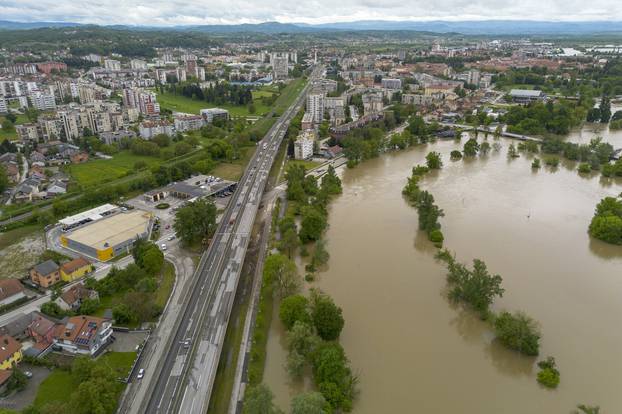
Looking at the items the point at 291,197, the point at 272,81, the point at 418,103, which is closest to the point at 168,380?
the point at 291,197

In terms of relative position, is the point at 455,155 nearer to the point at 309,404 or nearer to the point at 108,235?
the point at 108,235

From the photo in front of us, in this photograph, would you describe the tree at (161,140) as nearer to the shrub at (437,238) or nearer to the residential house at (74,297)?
the residential house at (74,297)

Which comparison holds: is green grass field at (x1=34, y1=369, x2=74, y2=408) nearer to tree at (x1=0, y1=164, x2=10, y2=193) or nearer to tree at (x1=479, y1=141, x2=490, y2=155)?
tree at (x1=0, y1=164, x2=10, y2=193)

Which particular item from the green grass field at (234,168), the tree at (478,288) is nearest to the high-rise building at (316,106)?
the green grass field at (234,168)

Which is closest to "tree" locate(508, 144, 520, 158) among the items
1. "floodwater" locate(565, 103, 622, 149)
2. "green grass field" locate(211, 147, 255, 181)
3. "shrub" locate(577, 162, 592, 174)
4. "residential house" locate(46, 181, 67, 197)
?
"shrub" locate(577, 162, 592, 174)

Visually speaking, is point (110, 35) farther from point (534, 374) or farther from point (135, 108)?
point (534, 374)
